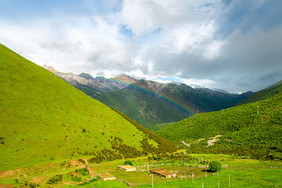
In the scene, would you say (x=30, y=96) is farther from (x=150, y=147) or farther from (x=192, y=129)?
→ (x=192, y=129)

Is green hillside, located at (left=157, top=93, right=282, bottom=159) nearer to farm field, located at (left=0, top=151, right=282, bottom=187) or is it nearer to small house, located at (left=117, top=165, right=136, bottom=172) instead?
farm field, located at (left=0, top=151, right=282, bottom=187)

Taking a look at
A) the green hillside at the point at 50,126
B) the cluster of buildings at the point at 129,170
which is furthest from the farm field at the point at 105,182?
the green hillside at the point at 50,126

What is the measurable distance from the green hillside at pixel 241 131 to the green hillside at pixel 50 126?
43.8m

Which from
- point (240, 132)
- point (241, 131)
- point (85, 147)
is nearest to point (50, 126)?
point (85, 147)

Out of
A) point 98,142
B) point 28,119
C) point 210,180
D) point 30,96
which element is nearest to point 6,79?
point 30,96

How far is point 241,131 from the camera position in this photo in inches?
4911

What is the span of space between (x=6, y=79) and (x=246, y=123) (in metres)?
148

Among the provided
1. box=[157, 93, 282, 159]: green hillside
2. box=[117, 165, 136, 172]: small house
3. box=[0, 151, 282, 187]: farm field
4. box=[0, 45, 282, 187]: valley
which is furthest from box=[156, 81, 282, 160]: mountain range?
box=[117, 165, 136, 172]: small house

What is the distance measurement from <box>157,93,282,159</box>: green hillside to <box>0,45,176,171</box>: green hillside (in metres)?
43.8

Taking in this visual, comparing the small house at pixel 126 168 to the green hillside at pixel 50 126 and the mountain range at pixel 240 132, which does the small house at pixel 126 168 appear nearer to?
the green hillside at pixel 50 126

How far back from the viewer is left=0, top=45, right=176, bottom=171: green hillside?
5256 cm

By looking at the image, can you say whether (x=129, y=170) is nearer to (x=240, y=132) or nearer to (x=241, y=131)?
(x=240, y=132)

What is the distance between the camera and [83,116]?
3206 inches

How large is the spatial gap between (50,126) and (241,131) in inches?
4705
